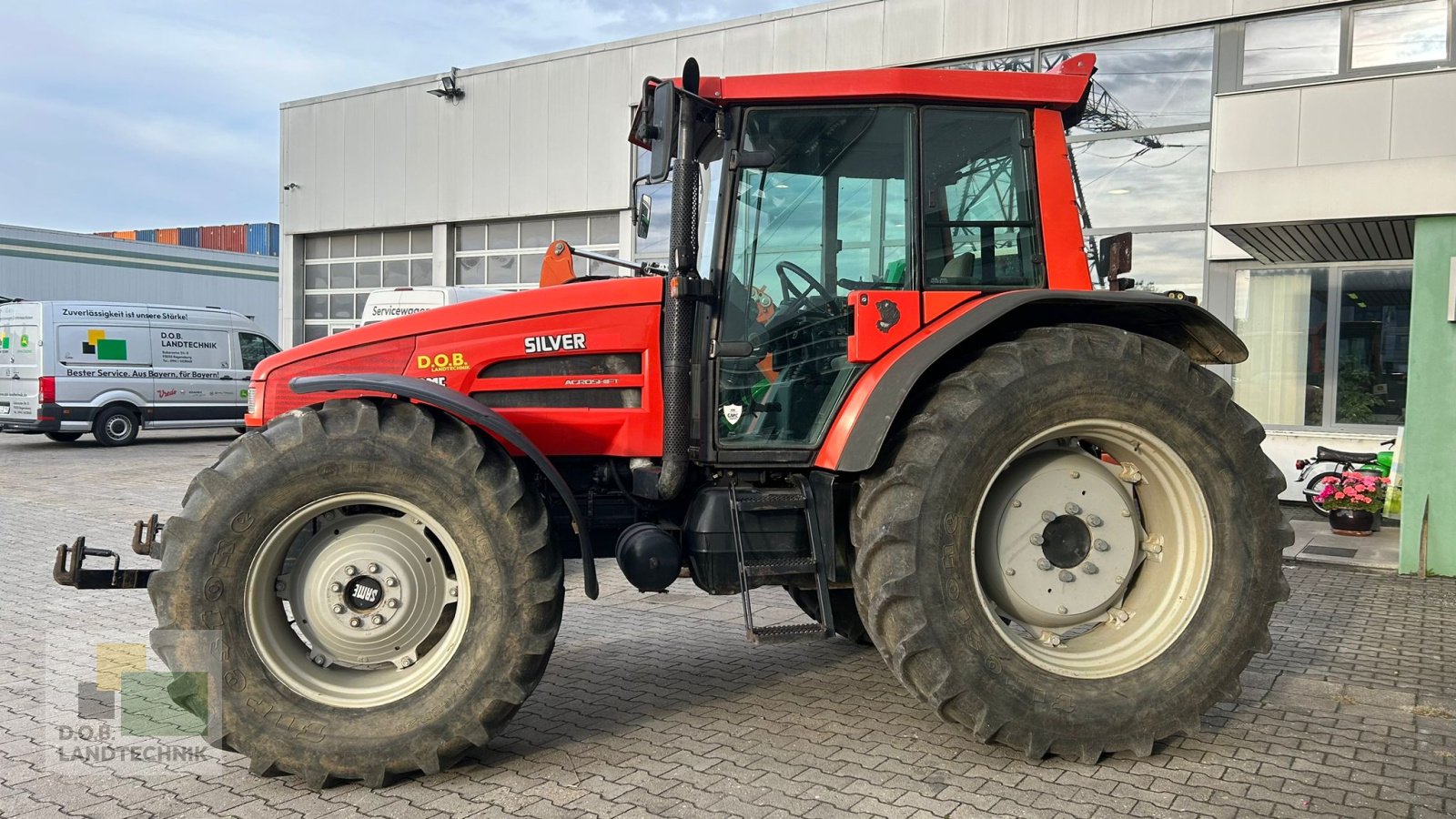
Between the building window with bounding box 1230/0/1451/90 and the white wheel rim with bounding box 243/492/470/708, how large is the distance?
10.3 m

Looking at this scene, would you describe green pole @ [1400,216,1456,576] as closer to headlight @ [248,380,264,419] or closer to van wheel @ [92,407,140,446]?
headlight @ [248,380,264,419]

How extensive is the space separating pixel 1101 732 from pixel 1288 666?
2.12m

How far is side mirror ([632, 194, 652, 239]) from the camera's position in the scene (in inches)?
181

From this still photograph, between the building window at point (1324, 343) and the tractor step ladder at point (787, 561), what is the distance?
31.5 feet

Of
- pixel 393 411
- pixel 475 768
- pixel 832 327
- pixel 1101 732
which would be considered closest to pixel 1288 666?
pixel 1101 732

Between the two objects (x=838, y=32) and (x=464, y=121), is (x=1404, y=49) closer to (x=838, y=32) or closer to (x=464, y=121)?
(x=838, y=32)

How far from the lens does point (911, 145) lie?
4309 mm

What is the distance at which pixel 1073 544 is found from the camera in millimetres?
4262

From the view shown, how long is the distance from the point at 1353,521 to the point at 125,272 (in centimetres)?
4103

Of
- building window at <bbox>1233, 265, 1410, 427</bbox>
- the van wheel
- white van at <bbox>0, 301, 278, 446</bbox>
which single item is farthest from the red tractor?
the van wheel

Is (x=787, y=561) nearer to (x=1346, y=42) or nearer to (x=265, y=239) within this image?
(x=1346, y=42)

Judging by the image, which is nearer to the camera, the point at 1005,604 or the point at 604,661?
the point at 1005,604

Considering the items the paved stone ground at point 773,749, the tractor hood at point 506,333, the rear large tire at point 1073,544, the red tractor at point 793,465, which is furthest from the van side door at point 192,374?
the rear large tire at point 1073,544

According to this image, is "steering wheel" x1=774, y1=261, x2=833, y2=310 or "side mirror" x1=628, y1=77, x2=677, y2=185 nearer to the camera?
"side mirror" x1=628, y1=77, x2=677, y2=185
